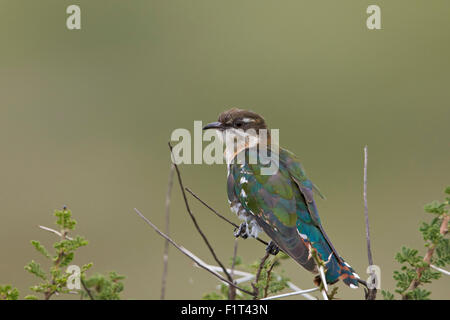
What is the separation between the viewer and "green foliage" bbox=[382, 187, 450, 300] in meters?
3.01

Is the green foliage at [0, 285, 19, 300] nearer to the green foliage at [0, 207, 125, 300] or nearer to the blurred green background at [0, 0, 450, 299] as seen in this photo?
the green foliage at [0, 207, 125, 300]

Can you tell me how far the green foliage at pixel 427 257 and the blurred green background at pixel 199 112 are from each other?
5790 mm

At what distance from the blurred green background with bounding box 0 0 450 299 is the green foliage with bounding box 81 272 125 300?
5636 millimetres

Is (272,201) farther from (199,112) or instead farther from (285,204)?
(199,112)

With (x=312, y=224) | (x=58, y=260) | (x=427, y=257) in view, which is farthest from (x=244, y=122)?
(x=427, y=257)

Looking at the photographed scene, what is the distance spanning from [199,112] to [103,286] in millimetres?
11909

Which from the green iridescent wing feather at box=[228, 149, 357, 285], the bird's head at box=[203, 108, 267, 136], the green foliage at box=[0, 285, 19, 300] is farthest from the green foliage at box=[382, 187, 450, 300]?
the bird's head at box=[203, 108, 267, 136]

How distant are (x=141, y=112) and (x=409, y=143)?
6.90m

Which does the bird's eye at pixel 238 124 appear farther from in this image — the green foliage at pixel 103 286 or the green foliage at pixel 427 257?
the green foliage at pixel 427 257

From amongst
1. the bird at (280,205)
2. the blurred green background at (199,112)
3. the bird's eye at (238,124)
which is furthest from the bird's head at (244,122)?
the blurred green background at (199,112)

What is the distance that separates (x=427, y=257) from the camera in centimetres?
310

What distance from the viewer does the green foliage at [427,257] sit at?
9.87ft

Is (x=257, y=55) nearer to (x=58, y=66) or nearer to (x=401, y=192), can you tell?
(x=58, y=66)

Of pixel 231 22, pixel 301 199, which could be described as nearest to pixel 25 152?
pixel 231 22
